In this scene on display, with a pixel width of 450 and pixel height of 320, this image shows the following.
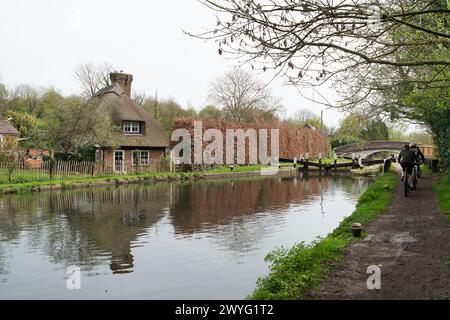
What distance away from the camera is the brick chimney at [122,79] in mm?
42719

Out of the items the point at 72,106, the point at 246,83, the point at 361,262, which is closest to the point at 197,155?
the point at 72,106

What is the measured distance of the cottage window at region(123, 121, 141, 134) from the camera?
37656 mm

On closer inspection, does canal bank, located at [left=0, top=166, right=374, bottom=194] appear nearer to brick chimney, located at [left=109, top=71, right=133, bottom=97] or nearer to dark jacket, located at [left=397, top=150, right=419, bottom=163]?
brick chimney, located at [left=109, top=71, right=133, bottom=97]

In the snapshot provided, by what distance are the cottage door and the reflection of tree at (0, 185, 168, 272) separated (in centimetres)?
1165

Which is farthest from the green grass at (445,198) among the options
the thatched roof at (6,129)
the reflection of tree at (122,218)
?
the thatched roof at (6,129)

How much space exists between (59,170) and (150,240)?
18411 mm

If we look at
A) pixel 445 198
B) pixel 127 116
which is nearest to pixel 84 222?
Result: pixel 445 198

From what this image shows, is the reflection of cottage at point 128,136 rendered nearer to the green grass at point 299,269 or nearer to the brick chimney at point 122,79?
the brick chimney at point 122,79

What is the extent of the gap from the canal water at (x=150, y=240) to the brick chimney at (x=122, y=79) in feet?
75.1

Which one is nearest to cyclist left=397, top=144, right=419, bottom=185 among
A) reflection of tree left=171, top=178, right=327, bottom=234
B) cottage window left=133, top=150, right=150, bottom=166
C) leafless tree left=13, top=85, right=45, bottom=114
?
reflection of tree left=171, top=178, right=327, bottom=234
